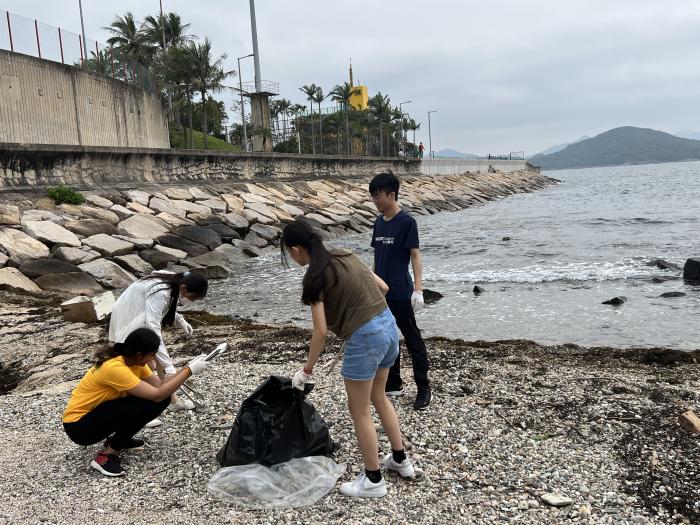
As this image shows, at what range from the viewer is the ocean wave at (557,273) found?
13.6 m

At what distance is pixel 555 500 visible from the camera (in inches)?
142

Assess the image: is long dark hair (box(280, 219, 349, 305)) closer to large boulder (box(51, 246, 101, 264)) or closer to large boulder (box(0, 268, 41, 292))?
large boulder (box(0, 268, 41, 292))

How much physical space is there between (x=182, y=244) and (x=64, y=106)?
11.3 meters

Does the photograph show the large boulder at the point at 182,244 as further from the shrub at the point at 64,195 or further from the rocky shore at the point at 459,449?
the rocky shore at the point at 459,449

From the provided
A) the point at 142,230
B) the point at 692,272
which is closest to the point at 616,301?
the point at 692,272

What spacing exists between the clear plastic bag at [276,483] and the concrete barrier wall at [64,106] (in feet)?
66.4

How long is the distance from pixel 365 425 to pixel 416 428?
1.29 meters

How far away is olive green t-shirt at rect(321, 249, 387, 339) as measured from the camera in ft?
11.1

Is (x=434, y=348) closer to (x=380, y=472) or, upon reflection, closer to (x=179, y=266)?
(x=380, y=472)

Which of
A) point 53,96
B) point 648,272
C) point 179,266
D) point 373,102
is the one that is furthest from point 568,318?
point 373,102

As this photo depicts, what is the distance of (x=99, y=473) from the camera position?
13.3ft

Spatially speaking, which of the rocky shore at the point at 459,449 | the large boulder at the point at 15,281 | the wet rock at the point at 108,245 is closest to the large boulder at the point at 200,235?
the wet rock at the point at 108,245

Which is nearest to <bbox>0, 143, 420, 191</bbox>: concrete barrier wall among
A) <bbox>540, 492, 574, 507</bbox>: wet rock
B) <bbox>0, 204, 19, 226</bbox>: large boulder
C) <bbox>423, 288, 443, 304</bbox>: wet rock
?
<bbox>0, 204, 19, 226</bbox>: large boulder

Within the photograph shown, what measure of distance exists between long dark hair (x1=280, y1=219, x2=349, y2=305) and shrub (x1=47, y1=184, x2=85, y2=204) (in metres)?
14.8
